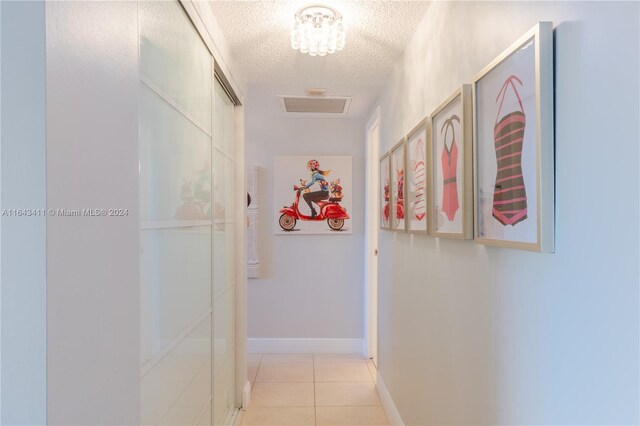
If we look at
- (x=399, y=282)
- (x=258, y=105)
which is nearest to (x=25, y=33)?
(x=399, y=282)

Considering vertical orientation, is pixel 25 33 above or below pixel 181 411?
above

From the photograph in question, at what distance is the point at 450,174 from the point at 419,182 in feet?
1.27

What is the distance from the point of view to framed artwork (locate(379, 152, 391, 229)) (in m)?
2.49

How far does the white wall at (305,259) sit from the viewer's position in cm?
368

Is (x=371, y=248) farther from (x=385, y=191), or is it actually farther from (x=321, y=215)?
(x=385, y=191)

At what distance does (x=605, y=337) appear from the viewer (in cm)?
71

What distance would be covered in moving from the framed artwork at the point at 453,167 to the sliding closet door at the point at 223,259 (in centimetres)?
108

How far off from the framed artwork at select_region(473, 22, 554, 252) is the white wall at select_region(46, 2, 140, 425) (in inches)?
37.4

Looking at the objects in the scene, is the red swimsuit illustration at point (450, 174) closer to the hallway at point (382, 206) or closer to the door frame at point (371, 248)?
the hallway at point (382, 206)

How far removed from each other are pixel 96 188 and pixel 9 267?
0.71 ft

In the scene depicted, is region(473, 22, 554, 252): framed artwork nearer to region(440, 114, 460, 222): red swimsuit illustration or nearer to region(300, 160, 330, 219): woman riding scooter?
region(440, 114, 460, 222): red swimsuit illustration

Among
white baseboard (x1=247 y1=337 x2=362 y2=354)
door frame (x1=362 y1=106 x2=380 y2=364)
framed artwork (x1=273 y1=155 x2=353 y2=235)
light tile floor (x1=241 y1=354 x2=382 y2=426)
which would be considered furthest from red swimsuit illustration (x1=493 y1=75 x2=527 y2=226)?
white baseboard (x1=247 y1=337 x2=362 y2=354)

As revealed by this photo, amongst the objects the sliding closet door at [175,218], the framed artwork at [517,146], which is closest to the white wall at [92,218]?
the sliding closet door at [175,218]

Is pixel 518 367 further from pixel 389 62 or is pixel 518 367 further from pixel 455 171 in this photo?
pixel 389 62
